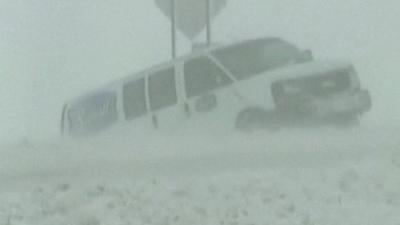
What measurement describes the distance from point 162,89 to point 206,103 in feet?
1.59

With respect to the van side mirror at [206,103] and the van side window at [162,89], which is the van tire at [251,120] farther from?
the van side window at [162,89]

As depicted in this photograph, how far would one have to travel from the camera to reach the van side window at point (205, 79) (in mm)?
10852

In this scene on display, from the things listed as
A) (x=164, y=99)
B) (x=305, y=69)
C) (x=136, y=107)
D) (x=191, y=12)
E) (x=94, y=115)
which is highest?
(x=191, y=12)

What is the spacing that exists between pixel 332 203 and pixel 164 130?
2.19m

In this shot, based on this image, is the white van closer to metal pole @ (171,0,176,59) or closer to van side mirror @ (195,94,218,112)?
van side mirror @ (195,94,218,112)

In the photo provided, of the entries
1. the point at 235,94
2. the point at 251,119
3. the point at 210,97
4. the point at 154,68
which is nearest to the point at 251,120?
the point at 251,119

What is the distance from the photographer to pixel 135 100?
11.0 m

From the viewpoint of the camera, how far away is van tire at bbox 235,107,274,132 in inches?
427

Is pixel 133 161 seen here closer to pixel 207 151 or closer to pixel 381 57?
pixel 207 151

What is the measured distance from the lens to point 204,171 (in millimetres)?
10289

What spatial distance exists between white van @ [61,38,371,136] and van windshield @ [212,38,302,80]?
1cm

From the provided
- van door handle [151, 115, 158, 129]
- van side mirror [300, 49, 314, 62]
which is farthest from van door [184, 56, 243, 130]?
van side mirror [300, 49, 314, 62]

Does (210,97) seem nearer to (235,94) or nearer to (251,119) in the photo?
(235,94)

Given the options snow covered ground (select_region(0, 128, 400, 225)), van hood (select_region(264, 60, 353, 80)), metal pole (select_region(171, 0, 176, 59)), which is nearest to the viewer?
snow covered ground (select_region(0, 128, 400, 225))
